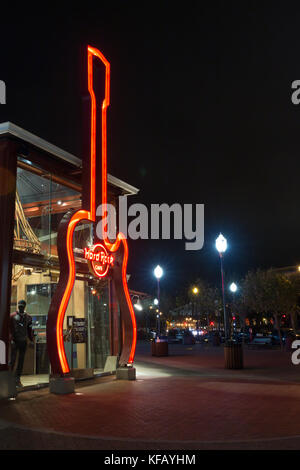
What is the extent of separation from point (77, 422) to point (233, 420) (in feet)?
8.55

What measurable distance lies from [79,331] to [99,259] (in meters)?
2.53

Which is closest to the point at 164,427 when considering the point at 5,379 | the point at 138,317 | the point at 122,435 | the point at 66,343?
the point at 122,435

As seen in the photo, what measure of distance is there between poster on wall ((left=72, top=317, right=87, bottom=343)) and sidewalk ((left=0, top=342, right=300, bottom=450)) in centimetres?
135

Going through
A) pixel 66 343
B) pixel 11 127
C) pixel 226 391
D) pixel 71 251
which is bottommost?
pixel 226 391

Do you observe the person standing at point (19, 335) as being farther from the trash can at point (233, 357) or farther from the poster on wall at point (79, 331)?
the trash can at point (233, 357)

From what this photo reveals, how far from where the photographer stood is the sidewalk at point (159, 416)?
598 centimetres

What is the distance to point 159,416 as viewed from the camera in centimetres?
760

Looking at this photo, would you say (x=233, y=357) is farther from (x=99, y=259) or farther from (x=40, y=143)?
(x=40, y=143)

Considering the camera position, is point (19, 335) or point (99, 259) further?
point (99, 259)

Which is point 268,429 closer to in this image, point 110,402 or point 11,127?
point 110,402

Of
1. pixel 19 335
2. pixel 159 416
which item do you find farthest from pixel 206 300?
pixel 159 416

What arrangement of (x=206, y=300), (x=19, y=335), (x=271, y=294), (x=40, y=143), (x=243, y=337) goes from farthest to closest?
(x=206, y=300) < (x=271, y=294) < (x=243, y=337) < (x=40, y=143) < (x=19, y=335)

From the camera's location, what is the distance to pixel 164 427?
22.3 feet

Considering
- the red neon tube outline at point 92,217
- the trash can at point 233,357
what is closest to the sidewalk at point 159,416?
the red neon tube outline at point 92,217
